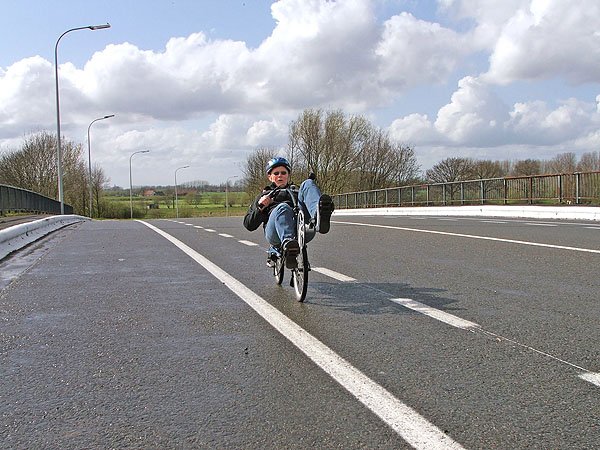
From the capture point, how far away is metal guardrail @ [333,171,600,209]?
72.9 ft

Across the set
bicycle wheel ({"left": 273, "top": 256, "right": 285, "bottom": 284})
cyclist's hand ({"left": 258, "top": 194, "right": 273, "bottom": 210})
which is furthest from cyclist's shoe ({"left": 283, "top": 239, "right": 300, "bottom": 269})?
bicycle wheel ({"left": 273, "top": 256, "right": 285, "bottom": 284})

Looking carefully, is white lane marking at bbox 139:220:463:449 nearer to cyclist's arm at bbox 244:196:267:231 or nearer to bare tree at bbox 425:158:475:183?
cyclist's arm at bbox 244:196:267:231

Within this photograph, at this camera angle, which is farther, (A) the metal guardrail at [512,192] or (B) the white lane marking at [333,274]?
(A) the metal guardrail at [512,192]

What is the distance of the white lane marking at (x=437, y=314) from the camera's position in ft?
15.1

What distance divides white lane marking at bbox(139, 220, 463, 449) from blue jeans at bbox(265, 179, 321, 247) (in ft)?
2.63

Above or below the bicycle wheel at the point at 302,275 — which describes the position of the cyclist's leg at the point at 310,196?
above

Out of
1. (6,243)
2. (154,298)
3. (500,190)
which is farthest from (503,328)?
(500,190)

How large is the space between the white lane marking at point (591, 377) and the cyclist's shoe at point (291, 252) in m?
2.92

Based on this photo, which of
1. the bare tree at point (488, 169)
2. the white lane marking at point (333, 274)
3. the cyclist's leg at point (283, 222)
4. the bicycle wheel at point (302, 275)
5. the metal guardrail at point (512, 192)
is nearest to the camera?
the bicycle wheel at point (302, 275)

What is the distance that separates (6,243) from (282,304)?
25.9 ft

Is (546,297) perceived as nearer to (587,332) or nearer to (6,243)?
(587,332)

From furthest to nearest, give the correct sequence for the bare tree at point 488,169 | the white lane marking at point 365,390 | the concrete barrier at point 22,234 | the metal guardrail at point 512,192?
the bare tree at point 488,169 < the metal guardrail at point 512,192 < the concrete barrier at point 22,234 < the white lane marking at point 365,390

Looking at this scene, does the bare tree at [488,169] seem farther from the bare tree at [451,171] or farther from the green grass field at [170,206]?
the green grass field at [170,206]

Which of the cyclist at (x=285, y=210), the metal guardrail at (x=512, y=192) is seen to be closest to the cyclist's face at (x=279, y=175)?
the cyclist at (x=285, y=210)
